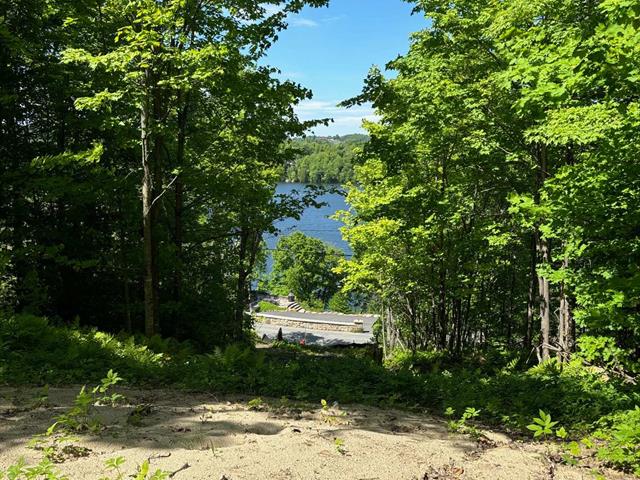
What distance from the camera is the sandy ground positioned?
317 centimetres

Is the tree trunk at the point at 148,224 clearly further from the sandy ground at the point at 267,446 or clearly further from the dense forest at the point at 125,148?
the sandy ground at the point at 267,446

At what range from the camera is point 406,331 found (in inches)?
891

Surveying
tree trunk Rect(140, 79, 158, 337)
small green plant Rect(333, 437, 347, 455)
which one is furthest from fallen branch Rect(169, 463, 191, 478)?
tree trunk Rect(140, 79, 158, 337)

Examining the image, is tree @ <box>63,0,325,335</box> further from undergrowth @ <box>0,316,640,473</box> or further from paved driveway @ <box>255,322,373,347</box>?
paved driveway @ <box>255,322,373,347</box>

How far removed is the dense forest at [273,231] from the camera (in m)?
3.99

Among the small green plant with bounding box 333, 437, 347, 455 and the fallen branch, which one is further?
the small green plant with bounding box 333, 437, 347, 455

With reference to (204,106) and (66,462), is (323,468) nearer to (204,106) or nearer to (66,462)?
(66,462)

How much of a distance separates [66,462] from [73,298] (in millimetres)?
8858

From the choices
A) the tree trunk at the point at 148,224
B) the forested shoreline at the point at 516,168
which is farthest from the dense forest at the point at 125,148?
the forested shoreline at the point at 516,168

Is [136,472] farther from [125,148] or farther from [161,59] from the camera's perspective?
[125,148]

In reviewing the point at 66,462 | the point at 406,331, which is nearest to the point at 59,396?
the point at 66,462

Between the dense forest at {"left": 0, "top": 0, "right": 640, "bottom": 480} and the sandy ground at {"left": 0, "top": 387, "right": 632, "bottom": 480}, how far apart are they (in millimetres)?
32

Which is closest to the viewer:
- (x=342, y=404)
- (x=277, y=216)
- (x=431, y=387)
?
(x=342, y=404)

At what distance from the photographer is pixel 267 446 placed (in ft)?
11.8
